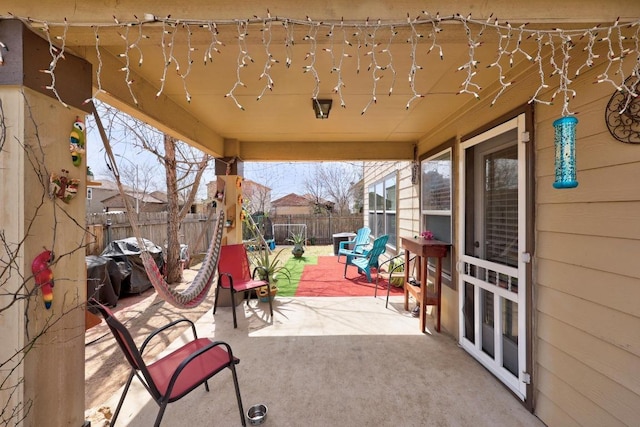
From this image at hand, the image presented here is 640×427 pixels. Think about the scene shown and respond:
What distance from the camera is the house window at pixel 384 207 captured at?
541cm

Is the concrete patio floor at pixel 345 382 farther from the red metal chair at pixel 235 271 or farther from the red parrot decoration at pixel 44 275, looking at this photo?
the red parrot decoration at pixel 44 275

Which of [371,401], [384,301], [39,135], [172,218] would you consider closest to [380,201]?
[384,301]

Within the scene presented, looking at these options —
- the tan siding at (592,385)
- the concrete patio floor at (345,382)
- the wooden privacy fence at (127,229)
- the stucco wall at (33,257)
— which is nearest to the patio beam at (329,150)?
the wooden privacy fence at (127,229)

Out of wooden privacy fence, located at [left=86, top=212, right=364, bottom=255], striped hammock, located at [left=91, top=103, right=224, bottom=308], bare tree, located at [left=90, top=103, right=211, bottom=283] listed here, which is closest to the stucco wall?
wooden privacy fence, located at [left=86, top=212, right=364, bottom=255]

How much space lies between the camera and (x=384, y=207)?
610cm

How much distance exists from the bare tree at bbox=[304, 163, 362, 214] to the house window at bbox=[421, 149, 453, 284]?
1479 cm

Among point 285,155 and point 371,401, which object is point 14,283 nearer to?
point 371,401

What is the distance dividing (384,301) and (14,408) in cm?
367

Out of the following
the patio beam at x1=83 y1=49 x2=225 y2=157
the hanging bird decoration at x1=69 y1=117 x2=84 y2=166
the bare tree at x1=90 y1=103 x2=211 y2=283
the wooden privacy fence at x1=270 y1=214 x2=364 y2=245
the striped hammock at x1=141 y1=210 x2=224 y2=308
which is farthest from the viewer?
the wooden privacy fence at x1=270 y1=214 x2=364 y2=245

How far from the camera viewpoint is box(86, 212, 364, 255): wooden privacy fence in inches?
190

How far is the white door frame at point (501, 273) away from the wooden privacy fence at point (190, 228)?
2.53 meters

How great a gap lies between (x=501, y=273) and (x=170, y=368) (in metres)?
2.51

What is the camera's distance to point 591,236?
143cm

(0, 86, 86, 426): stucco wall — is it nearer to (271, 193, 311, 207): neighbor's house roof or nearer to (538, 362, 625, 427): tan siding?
(538, 362, 625, 427): tan siding
